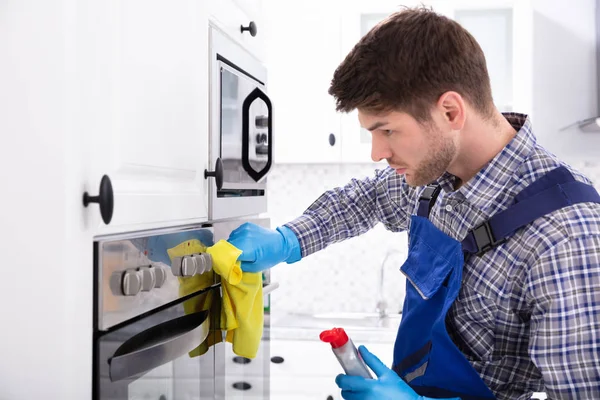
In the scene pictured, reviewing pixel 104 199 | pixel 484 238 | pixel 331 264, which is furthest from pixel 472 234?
pixel 331 264

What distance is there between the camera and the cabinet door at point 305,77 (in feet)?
8.90

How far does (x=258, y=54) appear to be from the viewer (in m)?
1.47

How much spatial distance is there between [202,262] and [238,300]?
18 cm

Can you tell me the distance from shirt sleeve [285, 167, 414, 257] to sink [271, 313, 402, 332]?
4.39 feet

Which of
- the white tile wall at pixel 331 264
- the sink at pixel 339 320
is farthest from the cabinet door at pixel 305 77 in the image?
the sink at pixel 339 320

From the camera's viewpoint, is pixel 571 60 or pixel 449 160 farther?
pixel 571 60

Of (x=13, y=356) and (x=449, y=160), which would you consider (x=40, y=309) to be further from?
(x=449, y=160)

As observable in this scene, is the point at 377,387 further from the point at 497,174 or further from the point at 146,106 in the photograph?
the point at 146,106

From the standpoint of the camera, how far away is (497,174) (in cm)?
119

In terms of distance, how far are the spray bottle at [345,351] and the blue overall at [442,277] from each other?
17 cm

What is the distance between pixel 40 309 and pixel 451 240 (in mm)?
849

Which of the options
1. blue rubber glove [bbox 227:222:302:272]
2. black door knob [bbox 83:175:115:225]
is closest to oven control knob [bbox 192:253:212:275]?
blue rubber glove [bbox 227:222:302:272]

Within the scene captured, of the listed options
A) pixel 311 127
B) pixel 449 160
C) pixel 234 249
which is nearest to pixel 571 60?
pixel 311 127

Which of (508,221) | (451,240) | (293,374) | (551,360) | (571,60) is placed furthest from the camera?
(571,60)
